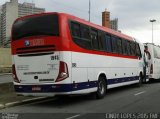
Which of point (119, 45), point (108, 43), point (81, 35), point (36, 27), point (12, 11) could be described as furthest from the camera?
point (12, 11)

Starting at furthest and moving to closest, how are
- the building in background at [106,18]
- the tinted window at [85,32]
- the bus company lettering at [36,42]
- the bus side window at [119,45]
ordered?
the building in background at [106,18] → the bus side window at [119,45] → the tinted window at [85,32] → the bus company lettering at [36,42]

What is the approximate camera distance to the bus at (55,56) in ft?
42.4

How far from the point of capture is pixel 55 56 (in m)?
13.0

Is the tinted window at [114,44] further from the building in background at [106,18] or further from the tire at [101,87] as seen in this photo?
the building in background at [106,18]

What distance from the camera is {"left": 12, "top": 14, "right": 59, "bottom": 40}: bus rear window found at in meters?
13.2

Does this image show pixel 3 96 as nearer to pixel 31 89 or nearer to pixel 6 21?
pixel 31 89

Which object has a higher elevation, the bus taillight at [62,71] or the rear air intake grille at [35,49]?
the rear air intake grille at [35,49]

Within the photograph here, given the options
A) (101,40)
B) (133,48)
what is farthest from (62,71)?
(133,48)

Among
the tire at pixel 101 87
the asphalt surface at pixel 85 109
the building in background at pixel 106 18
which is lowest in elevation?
the asphalt surface at pixel 85 109

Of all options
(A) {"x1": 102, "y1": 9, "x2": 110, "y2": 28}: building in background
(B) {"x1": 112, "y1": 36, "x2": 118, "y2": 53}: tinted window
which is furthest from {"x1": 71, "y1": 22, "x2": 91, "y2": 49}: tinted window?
(A) {"x1": 102, "y1": 9, "x2": 110, "y2": 28}: building in background

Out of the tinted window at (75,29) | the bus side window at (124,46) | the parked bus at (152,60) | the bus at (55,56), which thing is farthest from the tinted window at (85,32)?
the parked bus at (152,60)

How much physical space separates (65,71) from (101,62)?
3348 mm

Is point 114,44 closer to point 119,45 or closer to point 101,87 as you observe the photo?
point 119,45

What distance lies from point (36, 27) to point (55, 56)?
1435 millimetres
